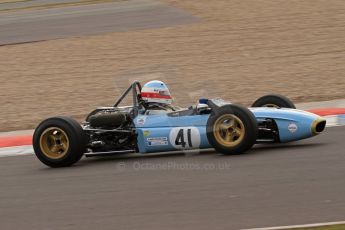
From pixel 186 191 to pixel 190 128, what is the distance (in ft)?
6.08

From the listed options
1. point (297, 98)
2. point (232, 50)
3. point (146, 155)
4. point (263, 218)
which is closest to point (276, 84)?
point (297, 98)

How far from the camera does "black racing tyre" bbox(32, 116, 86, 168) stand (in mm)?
9981

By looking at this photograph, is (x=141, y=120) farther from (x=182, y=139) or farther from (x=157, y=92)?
(x=182, y=139)

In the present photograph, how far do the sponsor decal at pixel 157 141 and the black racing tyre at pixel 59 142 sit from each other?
0.84m

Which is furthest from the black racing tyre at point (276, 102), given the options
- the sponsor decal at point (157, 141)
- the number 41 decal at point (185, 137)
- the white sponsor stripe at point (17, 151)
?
the white sponsor stripe at point (17, 151)

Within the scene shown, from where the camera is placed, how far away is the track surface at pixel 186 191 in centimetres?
692

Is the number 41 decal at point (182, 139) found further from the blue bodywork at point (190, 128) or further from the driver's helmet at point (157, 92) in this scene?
the driver's helmet at point (157, 92)

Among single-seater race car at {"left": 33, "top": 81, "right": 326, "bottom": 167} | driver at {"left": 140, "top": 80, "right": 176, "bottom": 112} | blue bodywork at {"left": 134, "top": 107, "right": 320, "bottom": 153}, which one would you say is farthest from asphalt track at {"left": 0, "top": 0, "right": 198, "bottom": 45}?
blue bodywork at {"left": 134, "top": 107, "right": 320, "bottom": 153}

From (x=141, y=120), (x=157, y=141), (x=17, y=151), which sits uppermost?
(x=141, y=120)

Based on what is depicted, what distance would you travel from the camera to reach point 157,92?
10281 mm

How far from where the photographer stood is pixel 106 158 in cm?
1092

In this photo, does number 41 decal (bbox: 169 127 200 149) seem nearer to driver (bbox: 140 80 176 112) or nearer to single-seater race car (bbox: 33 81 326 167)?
single-seater race car (bbox: 33 81 326 167)

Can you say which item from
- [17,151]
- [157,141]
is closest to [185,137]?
[157,141]

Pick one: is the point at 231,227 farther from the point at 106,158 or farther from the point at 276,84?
the point at 276,84
